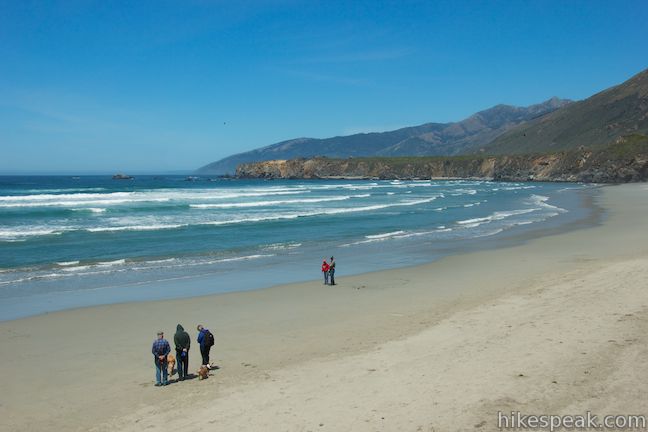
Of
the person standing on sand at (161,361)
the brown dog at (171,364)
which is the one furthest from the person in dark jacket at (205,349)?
the person standing on sand at (161,361)

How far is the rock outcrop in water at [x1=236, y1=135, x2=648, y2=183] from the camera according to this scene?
99562 mm

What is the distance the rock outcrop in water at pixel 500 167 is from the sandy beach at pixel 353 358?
92102mm

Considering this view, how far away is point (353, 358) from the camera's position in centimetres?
1036

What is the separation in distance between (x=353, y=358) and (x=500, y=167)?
444 feet

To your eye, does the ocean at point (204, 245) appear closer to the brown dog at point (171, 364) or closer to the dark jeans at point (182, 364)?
the brown dog at point (171, 364)

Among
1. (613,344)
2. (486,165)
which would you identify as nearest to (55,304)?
(613,344)

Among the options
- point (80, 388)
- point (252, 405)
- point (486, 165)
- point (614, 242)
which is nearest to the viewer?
point (252, 405)

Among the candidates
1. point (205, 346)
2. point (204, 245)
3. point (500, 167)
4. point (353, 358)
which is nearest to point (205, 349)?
point (205, 346)

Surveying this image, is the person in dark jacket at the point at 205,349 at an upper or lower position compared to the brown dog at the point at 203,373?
upper

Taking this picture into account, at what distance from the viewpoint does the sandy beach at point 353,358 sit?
7.89 meters

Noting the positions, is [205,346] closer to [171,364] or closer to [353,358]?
[171,364]

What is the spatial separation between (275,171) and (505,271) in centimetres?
15222

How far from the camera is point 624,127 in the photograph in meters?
166

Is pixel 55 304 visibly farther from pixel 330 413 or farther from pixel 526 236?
pixel 526 236
